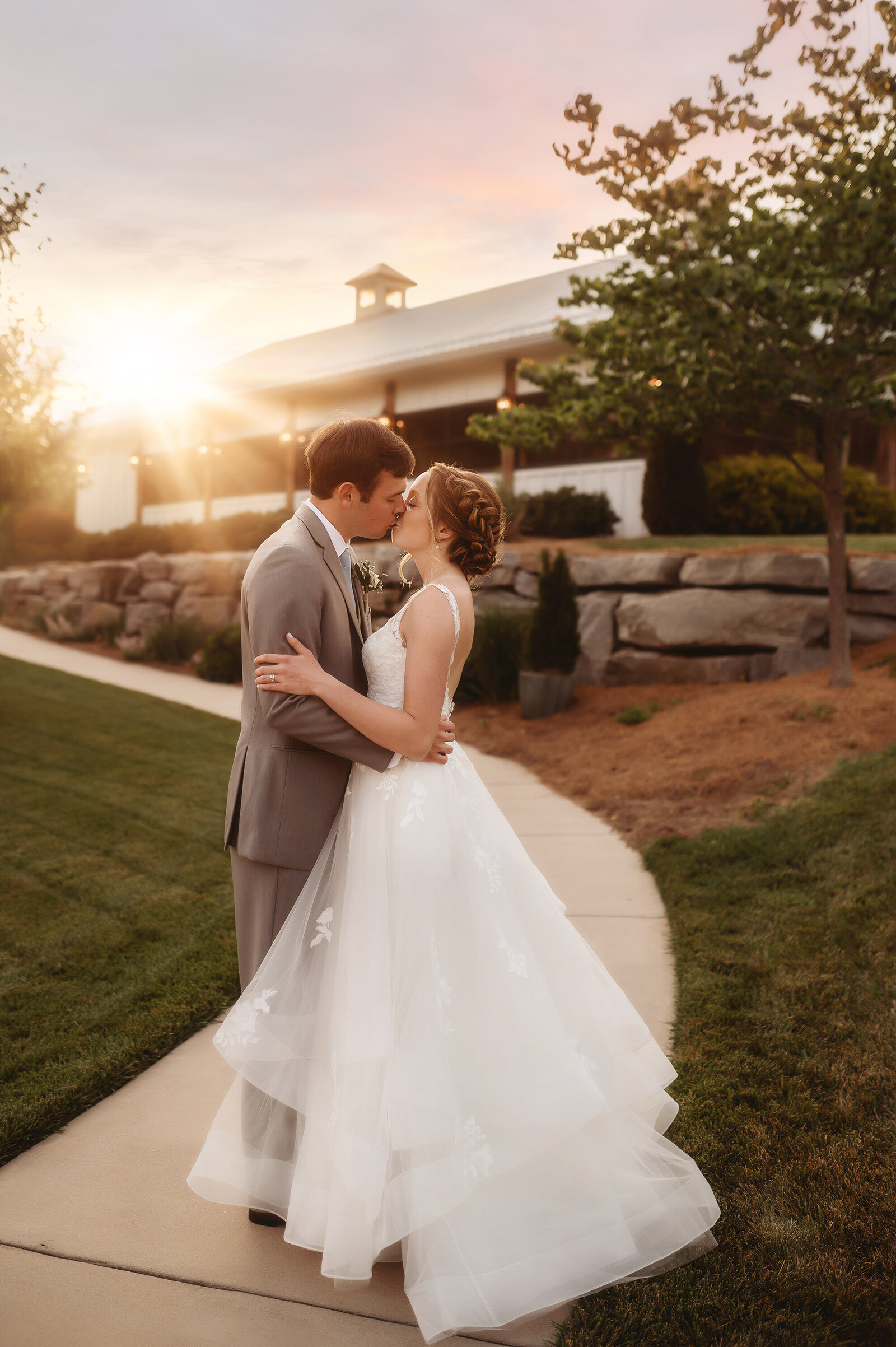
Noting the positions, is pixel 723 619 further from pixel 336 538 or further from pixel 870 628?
pixel 336 538

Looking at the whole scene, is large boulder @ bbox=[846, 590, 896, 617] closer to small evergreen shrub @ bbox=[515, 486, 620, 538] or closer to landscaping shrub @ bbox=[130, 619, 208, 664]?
small evergreen shrub @ bbox=[515, 486, 620, 538]

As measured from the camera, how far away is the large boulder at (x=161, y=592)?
1745 centimetres

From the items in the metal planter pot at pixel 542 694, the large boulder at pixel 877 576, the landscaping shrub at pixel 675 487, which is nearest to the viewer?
the large boulder at pixel 877 576

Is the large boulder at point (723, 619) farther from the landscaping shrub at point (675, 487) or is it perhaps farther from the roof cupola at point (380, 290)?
the roof cupola at point (380, 290)

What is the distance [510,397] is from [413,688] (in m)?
15.9

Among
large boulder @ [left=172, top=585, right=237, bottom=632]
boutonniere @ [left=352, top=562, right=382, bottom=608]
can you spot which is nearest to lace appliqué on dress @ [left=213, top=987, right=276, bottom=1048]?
boutonniere @ [left=352, top=562, right=382, bottom=608]

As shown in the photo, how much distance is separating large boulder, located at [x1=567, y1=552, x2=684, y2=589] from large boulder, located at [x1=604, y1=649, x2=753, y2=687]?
91cm

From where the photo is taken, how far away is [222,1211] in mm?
2607

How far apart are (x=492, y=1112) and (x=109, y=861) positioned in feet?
13.5

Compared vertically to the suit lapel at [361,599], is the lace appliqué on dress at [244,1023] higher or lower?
lower

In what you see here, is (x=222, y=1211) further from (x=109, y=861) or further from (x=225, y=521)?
(x=225, y=521)

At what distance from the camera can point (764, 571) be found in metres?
10.4

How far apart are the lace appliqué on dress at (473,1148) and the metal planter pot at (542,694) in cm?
827

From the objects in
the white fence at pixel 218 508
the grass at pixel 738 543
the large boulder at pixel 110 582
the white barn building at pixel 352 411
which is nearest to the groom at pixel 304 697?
the grass at pixel 738 543
